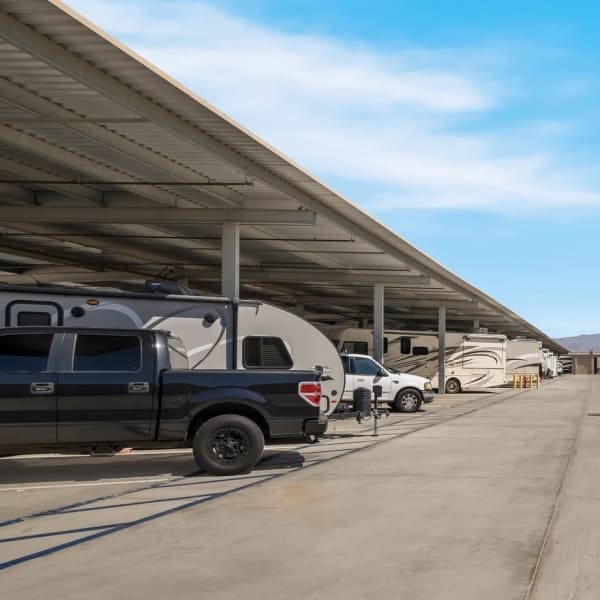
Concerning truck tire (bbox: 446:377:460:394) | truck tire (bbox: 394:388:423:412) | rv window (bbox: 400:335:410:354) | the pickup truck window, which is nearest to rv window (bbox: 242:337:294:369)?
the pickup truck window

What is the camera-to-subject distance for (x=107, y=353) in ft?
39.1

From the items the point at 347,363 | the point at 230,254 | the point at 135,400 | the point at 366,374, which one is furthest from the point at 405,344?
the point at 135,400

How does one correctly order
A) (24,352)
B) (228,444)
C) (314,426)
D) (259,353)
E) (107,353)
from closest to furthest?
(24,352) < (107,353) < (228,444) < (314,426) < (259,353)

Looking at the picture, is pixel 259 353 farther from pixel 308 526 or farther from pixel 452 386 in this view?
pixel 452 386

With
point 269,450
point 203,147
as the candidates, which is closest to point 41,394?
point 269,450

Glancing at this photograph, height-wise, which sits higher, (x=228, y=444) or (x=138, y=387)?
(x=138, y=387)

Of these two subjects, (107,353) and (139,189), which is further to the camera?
(139,189)

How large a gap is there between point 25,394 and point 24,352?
0.61 meters

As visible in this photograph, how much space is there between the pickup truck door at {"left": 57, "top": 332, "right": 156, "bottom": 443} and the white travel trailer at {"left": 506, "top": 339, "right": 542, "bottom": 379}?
44.9 metres

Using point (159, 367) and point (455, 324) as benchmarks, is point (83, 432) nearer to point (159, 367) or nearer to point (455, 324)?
point (159, 367)

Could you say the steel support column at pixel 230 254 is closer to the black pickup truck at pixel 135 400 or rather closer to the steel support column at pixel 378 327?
the black pickup truck at pixel 135 400

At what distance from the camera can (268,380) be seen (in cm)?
1245

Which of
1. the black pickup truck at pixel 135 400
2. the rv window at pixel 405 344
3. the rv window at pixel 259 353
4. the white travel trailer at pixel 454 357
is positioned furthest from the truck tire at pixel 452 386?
the black pickup truck at pixel 135 400

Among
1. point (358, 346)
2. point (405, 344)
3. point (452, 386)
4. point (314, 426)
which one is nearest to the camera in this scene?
point (314, 426)
